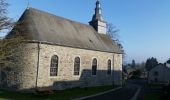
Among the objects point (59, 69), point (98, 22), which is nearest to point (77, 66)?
point (59, 69)

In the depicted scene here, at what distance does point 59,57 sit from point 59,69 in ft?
4.36

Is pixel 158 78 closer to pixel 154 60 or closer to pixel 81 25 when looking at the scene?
pixel 81 25

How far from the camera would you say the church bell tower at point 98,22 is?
132ft

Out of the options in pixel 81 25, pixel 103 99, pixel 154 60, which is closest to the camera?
pixel 103 99

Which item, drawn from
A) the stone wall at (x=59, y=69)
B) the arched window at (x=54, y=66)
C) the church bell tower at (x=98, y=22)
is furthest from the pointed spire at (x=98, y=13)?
the arched window at (x=54, y=66)

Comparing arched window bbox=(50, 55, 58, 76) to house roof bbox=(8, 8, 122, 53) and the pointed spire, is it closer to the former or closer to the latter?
house roof bbox=(8, 8, 122, 53)

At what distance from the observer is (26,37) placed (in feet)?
83.4

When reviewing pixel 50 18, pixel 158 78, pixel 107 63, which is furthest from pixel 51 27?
pixel 158 78

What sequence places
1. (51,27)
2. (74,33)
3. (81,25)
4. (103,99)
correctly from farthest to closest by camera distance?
(81,25), (74,33), (51,27), (103,99)

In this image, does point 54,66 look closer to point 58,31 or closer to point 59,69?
point 59,69

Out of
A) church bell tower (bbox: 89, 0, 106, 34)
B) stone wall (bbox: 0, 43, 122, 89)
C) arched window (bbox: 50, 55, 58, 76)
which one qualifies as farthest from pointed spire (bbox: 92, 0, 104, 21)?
arched window (bbox: 50, 55, 58, 76)

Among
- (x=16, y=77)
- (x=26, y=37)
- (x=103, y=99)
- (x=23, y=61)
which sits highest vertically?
(x=26, y=37)

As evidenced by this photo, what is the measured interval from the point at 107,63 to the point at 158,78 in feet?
128

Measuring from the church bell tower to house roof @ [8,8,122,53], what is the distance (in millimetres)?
2404
